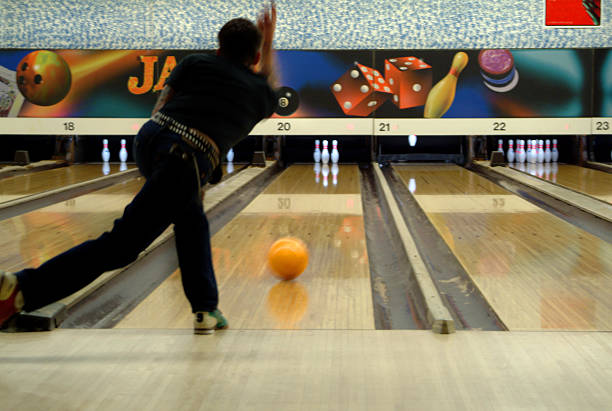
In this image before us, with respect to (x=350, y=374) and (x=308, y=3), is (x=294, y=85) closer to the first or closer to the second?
(x=308, y=3)

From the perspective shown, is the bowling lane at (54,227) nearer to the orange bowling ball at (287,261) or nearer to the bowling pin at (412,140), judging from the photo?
the orange bowling ball at (287,261)

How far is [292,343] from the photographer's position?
5.59ft

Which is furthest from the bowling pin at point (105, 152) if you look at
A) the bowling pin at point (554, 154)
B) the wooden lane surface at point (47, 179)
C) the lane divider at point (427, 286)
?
the bowling pin at point (554, 154)

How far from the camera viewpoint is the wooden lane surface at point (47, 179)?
188 inches

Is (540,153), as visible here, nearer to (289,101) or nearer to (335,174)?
(335,174)

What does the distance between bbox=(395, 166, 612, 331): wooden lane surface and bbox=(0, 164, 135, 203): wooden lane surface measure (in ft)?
8.90

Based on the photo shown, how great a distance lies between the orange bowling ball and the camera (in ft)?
8.30

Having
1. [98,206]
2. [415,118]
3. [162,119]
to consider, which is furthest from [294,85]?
[162,119]

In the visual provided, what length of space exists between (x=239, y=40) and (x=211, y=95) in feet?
0.53

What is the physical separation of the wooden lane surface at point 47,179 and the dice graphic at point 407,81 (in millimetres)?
2725

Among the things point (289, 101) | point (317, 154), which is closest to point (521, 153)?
point (317, 154)

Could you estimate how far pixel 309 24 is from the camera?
697cm

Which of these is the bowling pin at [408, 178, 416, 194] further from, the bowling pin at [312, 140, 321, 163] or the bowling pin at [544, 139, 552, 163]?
the bowling pin at [544, 139, 552, 163]

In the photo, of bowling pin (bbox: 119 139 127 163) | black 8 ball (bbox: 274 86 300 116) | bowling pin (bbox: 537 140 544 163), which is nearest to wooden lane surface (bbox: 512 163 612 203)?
bowling pin (bbox: 537 140 544 163)
